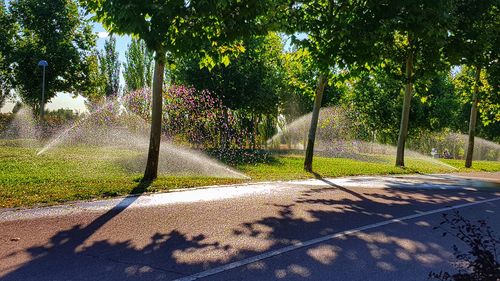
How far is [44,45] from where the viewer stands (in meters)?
41.3

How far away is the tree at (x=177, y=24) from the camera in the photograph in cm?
920

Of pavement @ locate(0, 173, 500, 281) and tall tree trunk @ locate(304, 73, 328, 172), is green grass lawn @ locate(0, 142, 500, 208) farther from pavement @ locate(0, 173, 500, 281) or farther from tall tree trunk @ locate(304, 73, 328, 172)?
tall tree trunk @ locate(304, 73, 328, 172)

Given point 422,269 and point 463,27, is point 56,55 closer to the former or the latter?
point 463,27

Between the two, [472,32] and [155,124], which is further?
[472,32]

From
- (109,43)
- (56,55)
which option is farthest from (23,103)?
(109,43)

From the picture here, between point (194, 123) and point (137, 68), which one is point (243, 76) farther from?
point (137, 68)

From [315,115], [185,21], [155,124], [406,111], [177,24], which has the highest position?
[185,21]

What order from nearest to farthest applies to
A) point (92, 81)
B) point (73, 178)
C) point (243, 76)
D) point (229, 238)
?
point (229, 238) → point (73, 178) → point (243, 76) → point (92, 81)

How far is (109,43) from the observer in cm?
5947

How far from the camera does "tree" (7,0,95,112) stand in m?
40.6

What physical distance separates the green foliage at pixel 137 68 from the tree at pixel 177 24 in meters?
42.3

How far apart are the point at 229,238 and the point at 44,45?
39.8 metres

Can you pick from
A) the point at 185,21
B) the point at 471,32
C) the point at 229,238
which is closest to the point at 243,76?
the point at 471,32

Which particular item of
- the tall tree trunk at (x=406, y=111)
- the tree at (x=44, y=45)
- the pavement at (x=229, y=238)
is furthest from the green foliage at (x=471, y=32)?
the tree at (x=44, y=45)
